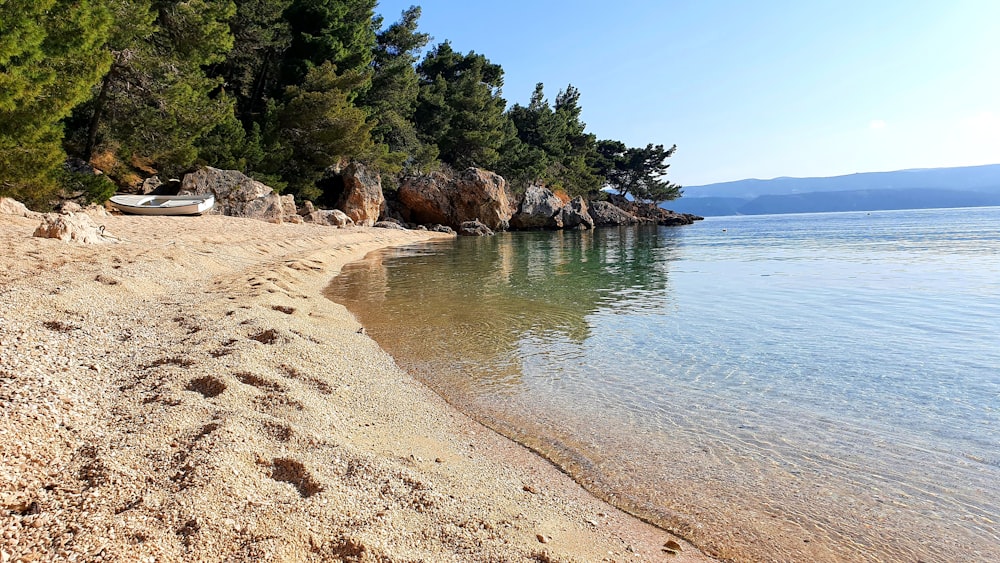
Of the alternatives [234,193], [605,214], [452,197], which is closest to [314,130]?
[234,193]

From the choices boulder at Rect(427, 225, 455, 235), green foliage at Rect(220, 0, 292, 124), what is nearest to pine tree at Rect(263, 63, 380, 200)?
green foliage at Rect(220, 0, 292, 124)

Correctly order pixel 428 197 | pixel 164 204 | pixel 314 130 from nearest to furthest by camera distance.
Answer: pixel 164 204, pixel 314 130, pixel 428 197

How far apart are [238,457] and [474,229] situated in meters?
38.6

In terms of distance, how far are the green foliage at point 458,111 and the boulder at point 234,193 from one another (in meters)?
22.3

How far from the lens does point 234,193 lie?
2320 centimetres

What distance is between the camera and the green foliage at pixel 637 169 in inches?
2911

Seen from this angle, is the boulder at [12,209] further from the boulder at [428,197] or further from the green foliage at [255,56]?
the boulder at [428,197]

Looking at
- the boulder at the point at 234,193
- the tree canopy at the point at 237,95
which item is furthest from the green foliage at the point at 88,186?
the boulder at the point at 234,193

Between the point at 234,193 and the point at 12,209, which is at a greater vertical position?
the point at 234,193

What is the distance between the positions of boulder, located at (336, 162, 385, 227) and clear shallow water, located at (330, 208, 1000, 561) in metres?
22.6

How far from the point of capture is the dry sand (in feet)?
6.89

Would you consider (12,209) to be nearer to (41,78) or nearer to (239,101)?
(41,78)

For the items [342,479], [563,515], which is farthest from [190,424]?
[563,515]

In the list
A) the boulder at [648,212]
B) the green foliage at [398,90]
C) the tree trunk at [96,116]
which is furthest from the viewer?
the boulder at [648,212]
